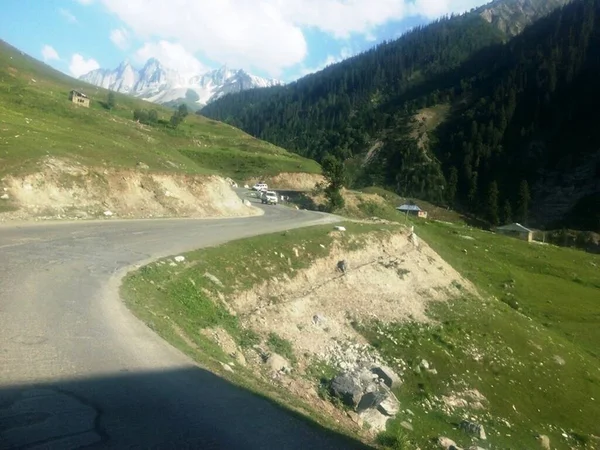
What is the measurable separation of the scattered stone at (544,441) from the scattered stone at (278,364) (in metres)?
12.6

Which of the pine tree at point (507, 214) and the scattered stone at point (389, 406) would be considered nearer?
the scattered stone at point (389, 406)

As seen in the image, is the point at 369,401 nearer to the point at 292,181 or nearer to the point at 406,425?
the point at 406,425

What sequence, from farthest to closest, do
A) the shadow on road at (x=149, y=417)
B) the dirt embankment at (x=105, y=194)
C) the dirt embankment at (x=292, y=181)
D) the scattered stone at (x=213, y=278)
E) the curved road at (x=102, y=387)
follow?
the dirt embankment at (x=292, y=181)
the dirt embankment at (x=105, y=194)
the scattered stone at (x=213, y=278)
the curved road at (x=102, y=387)
the shadow on road at (x=149, y=417)

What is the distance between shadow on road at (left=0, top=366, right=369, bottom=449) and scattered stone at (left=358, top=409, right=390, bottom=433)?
296 inches

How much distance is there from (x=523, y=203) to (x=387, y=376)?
473 ft

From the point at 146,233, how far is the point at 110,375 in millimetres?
19457

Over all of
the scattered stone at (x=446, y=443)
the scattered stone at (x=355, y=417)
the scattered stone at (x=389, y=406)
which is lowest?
the scattered stone at (x=446, y=443)

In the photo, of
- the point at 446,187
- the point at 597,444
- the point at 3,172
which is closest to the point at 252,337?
the point at 597,444

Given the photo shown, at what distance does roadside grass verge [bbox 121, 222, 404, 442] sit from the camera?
12445 millimetres

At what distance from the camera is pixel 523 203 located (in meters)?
150

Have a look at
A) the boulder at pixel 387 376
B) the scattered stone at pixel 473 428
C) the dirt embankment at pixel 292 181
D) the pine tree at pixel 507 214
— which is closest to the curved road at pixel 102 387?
the boulder at pixel 387 376

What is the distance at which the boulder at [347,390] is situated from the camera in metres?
17.3

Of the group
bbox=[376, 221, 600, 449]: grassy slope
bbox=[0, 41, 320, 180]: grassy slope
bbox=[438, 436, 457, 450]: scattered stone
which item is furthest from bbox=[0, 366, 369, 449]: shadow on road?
bbox=[0, 41, 320, 180]: grassy slope

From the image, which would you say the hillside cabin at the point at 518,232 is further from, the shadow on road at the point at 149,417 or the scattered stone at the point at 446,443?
the shadow on road at the point at 149,417
